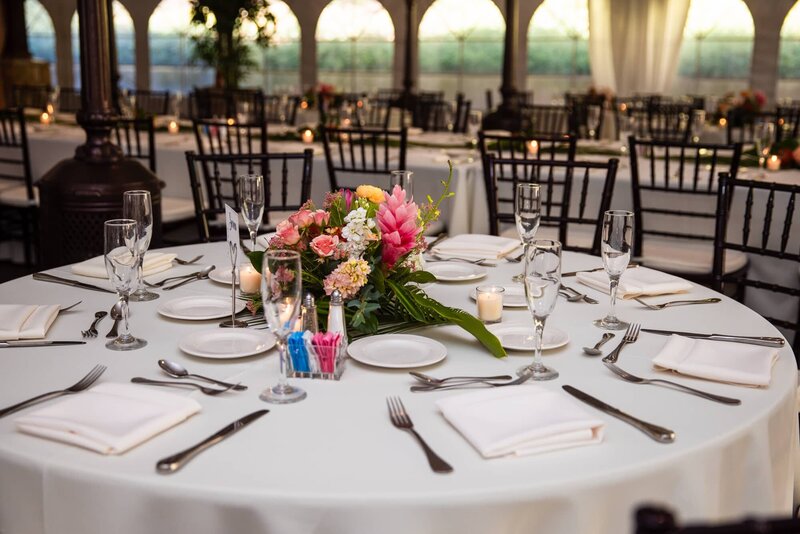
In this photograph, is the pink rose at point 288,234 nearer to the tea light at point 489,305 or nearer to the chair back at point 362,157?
the tea light at point 489,305

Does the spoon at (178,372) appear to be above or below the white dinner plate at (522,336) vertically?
below

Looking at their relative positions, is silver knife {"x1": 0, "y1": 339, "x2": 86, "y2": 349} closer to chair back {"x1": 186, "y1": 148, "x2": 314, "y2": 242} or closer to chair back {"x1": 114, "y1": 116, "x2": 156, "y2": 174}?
chair back {"x1": 186, "y1": 148, "x2": 314, "y2": 242}

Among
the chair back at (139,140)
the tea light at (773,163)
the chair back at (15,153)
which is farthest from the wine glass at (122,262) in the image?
the tea light at (773,163)

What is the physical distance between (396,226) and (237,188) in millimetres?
1363

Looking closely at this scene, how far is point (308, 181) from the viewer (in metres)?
3.20

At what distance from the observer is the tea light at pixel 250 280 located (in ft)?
6.64

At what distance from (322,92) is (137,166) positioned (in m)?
4.16

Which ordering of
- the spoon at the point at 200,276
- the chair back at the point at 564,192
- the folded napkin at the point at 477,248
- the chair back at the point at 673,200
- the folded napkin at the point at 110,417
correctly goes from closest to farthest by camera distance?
the folded napkin at the point at 110,417, the spoon at the point at 200,276, the folded napkin at the point at 477,248, the chair back at the point at 564,192, the chair back at the point at 673,200

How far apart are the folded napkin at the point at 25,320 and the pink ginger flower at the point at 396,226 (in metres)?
0.69

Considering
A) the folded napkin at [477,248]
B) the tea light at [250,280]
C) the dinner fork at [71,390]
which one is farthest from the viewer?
the folded napkin at [477,248]

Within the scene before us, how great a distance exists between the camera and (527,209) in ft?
7.66

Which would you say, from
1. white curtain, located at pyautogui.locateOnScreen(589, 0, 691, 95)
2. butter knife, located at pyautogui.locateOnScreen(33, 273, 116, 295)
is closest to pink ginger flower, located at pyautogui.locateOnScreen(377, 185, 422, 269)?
butter knife, located at pyautogui.locateOnScreen(33, 273, 116, 295)

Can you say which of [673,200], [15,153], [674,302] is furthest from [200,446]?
[15,153]

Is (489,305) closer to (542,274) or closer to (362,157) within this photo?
(542,274)
